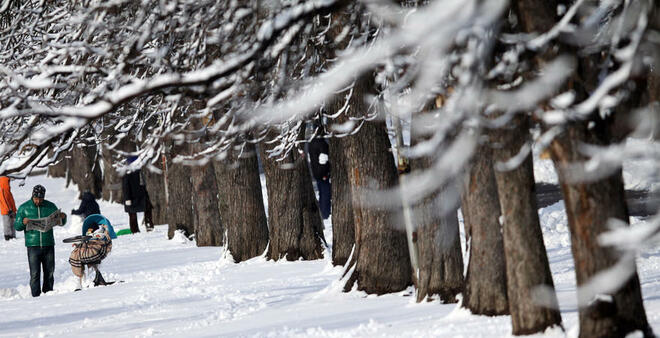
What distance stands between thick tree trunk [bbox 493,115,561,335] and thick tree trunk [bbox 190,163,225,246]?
1486 centimetres

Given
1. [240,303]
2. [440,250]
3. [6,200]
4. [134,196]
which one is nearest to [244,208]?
[240,303]

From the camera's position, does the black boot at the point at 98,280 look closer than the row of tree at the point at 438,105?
No

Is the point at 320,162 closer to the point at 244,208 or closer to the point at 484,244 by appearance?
the point at 244,208

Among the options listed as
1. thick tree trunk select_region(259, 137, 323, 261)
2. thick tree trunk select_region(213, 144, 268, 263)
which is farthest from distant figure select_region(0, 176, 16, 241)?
thick tree trunk select_region(259, 137, 323, 261)

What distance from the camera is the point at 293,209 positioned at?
17.0m

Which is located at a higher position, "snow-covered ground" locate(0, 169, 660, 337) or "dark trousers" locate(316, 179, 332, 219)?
"dark trousers" locate(316, 179, 332, 219)

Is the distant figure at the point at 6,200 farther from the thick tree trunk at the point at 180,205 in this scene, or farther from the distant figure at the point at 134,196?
the thick tree trunk at the point at 180,205

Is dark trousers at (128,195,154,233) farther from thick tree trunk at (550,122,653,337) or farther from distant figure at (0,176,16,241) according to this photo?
thick tree trunk at (550,122,653,337)

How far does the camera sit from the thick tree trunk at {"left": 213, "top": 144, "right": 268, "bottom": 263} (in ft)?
61.1

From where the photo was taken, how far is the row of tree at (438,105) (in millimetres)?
5246

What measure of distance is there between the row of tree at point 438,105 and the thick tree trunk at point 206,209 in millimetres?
Result: 9592

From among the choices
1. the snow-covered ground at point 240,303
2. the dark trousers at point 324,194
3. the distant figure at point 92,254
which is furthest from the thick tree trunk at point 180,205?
the distant figure at point 92,254

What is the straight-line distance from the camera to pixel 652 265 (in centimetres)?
1328

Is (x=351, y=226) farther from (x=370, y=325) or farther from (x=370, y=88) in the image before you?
(x=370, y=325)
